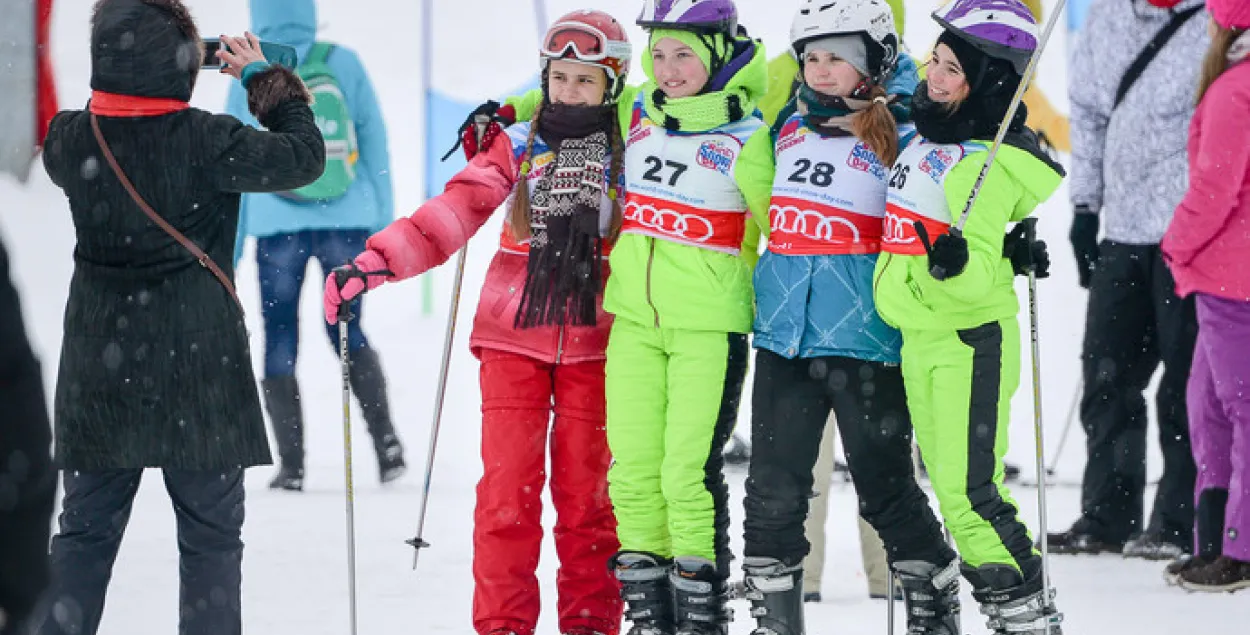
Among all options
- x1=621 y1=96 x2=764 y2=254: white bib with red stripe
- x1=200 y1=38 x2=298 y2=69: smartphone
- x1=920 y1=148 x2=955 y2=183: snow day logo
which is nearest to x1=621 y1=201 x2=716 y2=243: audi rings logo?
x1=621 y1=96 x2=764 y2=254: white bib with red stripe

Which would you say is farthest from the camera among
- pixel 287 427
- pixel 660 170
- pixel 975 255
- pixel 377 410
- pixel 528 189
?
pixel 377 410

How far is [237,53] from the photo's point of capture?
4426mm

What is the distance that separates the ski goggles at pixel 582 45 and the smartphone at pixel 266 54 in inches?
27.8

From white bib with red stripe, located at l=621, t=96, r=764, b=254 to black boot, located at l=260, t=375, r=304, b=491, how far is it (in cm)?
333

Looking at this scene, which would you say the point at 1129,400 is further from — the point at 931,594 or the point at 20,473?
the point at 20,473

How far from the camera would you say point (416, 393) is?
10438 millimetres

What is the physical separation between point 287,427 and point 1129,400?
3568 millimetres

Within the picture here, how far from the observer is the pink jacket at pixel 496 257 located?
468 cm

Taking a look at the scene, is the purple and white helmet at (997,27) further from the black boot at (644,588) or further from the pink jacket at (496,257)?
the black boot at (644,588)

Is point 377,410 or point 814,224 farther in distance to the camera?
point 377,410

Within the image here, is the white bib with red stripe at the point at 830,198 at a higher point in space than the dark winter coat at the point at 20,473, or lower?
higher

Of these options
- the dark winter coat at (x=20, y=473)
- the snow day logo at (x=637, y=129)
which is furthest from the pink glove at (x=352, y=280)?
the dark winter coat at (x=20, y=473)

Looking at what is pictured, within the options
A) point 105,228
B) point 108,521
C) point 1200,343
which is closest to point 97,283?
point 105,228

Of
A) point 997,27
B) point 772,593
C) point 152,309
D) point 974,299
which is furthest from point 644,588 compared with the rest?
point 997,27
